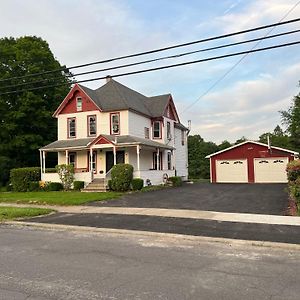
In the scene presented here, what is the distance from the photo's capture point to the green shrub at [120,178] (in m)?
25.0

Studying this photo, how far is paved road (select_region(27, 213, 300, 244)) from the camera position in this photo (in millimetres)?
9812

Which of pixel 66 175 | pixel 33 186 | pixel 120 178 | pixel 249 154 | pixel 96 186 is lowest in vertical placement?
pixel 96 186

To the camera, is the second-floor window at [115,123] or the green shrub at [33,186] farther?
the second-floor window at [115,123]

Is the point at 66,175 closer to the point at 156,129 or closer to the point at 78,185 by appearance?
the point at 78,185

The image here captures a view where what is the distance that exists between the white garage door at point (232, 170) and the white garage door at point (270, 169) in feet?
3.77

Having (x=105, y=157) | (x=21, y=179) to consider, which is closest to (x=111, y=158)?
(x=105, y=157)

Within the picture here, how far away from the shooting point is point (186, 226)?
11.3 metres

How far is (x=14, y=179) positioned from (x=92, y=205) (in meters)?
13.2

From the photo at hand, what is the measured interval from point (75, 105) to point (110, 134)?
4.38m

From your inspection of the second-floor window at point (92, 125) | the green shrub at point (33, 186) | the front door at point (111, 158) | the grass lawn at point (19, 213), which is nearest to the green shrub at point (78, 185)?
the front door at point (111, 158)

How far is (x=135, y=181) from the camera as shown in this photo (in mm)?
25359

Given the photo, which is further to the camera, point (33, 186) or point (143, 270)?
point (33, 186)

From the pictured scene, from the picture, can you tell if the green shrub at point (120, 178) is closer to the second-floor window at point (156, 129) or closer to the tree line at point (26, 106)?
the second-floor window at point (156, 129)

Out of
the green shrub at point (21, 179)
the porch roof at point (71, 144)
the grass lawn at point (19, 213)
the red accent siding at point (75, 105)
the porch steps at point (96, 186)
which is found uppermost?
the red accent siding at point (75, 105)
